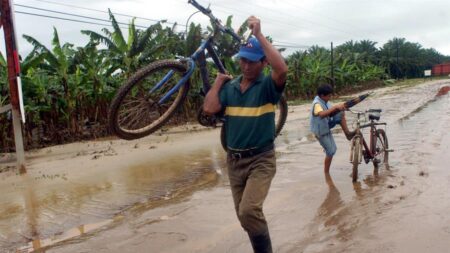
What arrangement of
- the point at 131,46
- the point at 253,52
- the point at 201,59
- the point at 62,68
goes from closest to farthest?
the point at 253,52 → the point at 201,59 → the point at 62,68 → the point at 131,46

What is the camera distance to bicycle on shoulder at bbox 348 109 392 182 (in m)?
7.94

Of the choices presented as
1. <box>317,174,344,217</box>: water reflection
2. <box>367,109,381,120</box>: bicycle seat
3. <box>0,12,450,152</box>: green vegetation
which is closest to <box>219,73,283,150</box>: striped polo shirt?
<box>317,174,344,217</box>: water reflection

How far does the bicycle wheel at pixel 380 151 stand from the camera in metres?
8.62

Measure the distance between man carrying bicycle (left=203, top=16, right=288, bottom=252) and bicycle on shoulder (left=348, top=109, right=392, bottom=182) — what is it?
4.25 meters

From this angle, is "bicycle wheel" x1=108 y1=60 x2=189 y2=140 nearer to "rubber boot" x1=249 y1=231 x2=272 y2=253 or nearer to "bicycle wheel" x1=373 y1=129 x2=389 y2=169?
"rubber boot" x1=249 y1=231 x2=272 y2=253

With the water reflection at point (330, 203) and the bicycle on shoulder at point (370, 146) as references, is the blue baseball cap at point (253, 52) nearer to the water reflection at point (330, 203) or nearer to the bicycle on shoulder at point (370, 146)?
the water reflection at point (330, 203)

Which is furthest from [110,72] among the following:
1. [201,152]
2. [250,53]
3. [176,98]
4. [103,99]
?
[250,53]

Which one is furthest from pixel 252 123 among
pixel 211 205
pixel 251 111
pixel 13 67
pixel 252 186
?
pixel 13 67

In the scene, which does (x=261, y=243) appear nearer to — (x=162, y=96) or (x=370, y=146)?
(x=162, y=96)

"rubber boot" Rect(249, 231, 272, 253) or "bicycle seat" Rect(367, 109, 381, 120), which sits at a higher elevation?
"bicycle seat" Rect(367, 109, 381, 120)

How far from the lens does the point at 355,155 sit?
7879mm

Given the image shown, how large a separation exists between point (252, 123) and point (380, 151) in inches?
218

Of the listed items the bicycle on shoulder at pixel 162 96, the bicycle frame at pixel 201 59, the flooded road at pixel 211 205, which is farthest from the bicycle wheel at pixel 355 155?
the bicycle frame at pixel 201 59

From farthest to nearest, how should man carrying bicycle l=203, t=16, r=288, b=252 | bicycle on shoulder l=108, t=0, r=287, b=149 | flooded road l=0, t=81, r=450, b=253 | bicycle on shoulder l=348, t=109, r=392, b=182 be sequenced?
bicycle on shoulder l=348, t=109, r=392, b=182 < bicycle on shoulder l=108, t=0, r=287, b=149 < flooded road l=0, t=81, r=450, b=253 < man carrying bicycle l=203, t=16, r=288, b=252
